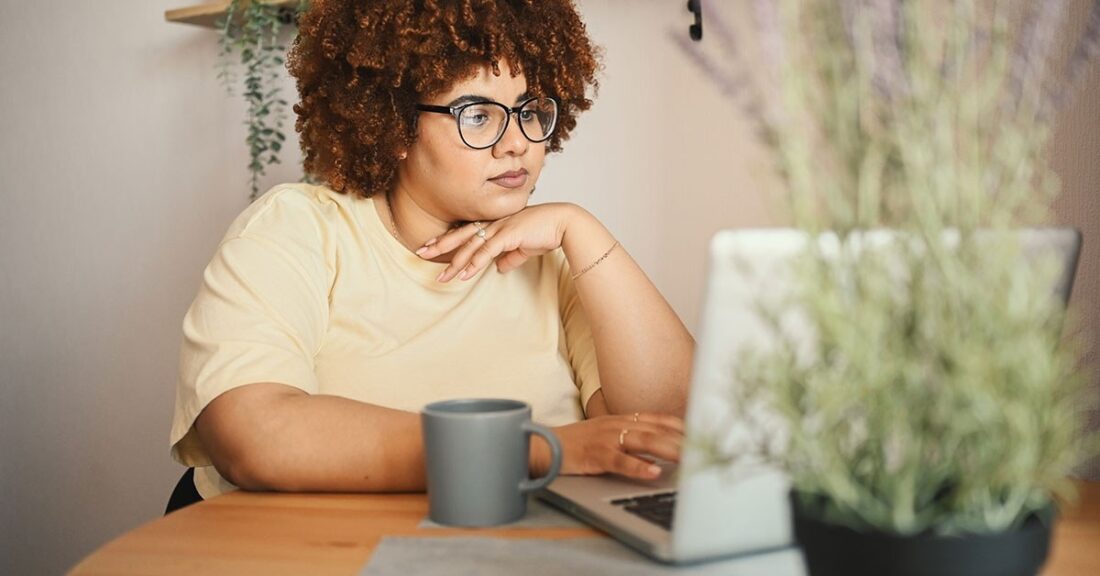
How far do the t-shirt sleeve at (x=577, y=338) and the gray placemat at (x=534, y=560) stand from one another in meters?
0.66

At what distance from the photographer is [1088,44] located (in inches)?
18.1

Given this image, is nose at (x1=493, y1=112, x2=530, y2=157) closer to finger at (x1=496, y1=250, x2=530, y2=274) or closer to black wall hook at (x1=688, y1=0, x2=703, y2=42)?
finger at (x1=496, y1=250, x2=530, y2=274)

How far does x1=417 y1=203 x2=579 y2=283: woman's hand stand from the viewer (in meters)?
1.39

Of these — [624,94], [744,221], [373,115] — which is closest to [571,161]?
[624,94]

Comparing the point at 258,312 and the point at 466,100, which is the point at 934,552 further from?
the point at 466,100

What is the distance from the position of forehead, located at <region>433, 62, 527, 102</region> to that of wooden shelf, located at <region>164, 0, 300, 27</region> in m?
0.83

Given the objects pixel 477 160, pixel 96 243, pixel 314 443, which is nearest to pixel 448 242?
pixel 477 160

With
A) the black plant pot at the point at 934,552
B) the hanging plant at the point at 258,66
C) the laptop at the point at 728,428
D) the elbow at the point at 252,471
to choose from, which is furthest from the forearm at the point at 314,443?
the hanging plant at the point at 258,66

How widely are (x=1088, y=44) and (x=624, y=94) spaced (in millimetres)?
1496

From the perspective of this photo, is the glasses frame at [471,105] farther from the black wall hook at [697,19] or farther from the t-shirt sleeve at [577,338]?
the black wall hook at [697,19]

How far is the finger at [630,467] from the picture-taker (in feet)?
3.06

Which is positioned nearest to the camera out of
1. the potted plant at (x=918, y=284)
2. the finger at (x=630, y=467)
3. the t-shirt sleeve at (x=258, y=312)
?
the potted plant at (x=918, y=284)

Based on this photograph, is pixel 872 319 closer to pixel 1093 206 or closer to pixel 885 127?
pixel 885 127

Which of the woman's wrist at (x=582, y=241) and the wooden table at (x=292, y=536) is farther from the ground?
the woman's wrist at (x=582, y=241)
